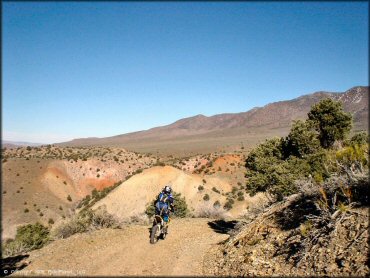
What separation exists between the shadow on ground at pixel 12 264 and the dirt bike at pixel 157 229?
4564 millimetres

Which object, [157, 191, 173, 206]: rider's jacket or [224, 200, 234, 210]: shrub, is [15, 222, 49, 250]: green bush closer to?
[157, 191, 173, 206]: rider's jacket

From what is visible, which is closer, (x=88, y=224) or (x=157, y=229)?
(x=157, y=229)

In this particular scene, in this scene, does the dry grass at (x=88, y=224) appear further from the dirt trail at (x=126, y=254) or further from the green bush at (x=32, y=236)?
the green bush at (x=32, y=236)

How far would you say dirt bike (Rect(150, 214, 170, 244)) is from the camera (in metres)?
12.5

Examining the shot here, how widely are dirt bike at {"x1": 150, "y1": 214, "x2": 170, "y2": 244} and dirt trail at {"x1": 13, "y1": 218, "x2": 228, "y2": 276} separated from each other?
24 centimetres

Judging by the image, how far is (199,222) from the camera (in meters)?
18.0

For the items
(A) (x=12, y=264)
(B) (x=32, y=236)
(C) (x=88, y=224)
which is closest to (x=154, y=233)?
(C) (x=88, y=224)

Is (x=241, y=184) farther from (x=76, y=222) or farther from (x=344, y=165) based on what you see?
(x=344, y=165)

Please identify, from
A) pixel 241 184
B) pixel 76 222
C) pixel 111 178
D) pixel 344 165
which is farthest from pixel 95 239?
pixel 111 178

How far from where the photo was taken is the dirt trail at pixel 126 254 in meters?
9.78

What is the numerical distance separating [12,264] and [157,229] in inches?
221

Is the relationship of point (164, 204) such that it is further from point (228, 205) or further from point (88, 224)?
point (228, 205)

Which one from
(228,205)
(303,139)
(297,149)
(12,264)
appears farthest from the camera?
(228,205)

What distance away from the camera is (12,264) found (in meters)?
12.4
